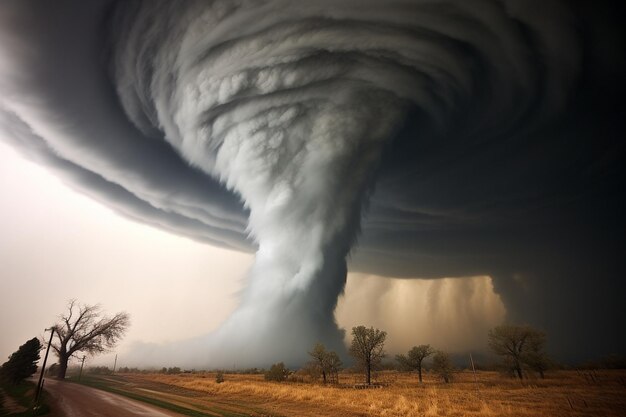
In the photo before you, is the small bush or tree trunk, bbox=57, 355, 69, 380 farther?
tree trunk, bbox=57, 355, 69, 380

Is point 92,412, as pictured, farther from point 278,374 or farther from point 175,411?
point 278,374

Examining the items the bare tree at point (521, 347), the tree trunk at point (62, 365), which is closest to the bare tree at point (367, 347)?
the bare tree at point (521, 347)

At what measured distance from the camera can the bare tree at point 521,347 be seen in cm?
5725

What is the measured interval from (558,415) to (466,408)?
598cm

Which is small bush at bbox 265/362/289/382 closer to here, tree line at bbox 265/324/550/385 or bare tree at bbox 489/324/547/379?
tree line at bbox 265/324/550/385

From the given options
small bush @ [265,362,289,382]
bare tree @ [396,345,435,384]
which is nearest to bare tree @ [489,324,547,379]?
bare tree @ [396,345,435,384]

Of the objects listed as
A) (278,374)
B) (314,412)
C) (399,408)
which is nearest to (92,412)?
(314,412)

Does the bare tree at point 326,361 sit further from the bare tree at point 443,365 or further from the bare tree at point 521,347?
the bare tree at point 521,347

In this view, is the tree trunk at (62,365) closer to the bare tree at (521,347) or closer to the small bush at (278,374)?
the small bush at (278,374)

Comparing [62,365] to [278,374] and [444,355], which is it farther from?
[444,355]

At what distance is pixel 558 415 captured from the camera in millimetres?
20281

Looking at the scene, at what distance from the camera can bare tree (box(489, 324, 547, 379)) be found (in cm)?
5725

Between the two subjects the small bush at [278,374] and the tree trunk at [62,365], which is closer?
the small bush at [278,374]

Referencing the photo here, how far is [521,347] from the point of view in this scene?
58.8 m
